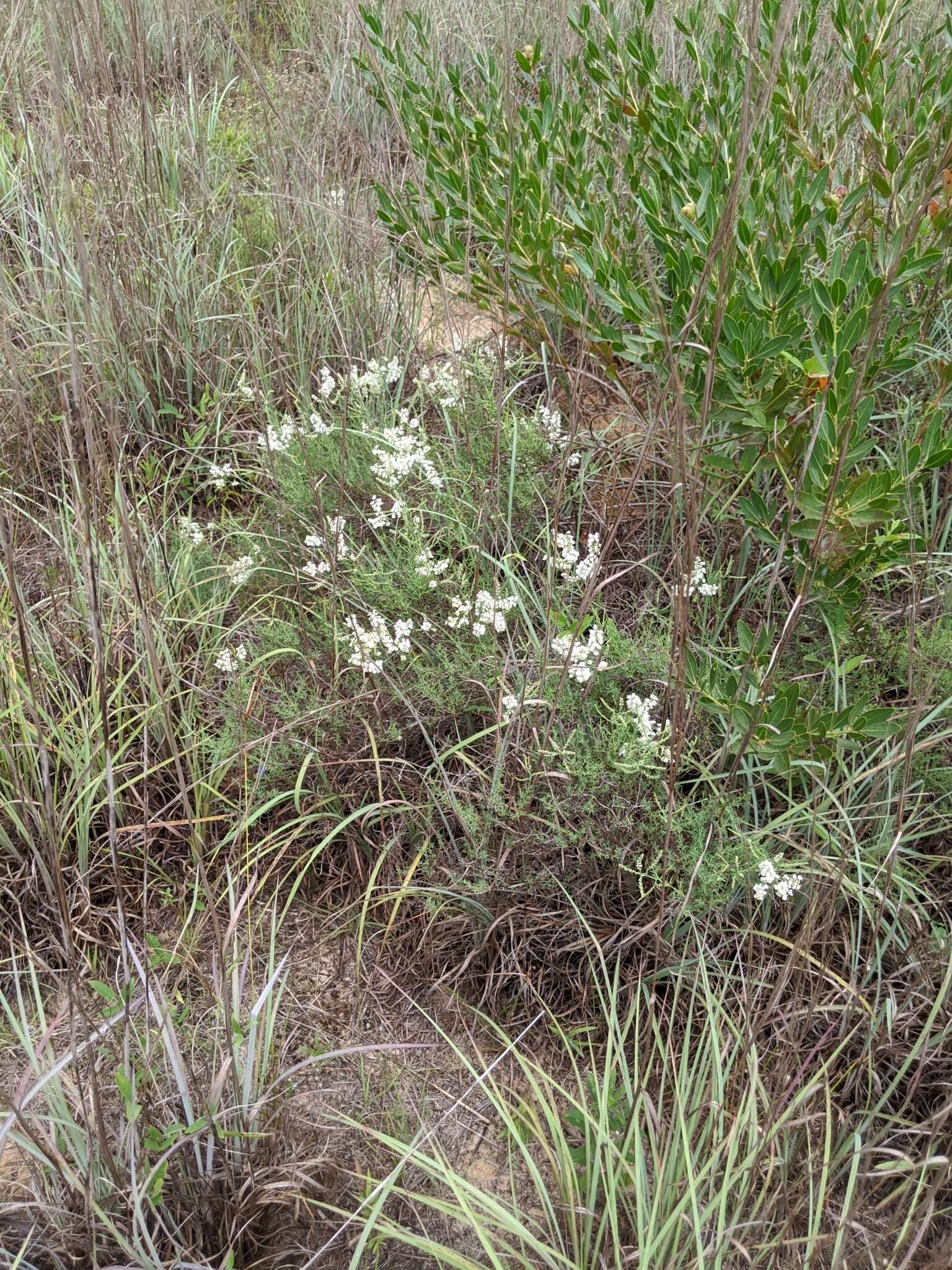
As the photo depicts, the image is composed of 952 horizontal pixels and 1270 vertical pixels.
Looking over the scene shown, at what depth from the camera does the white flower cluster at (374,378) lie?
7.82 ft

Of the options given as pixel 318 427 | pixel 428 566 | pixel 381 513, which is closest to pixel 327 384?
pixel 318 427

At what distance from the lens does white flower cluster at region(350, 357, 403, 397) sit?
238 cm

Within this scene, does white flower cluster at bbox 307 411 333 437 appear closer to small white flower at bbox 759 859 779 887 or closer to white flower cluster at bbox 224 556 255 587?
white flower cluster at bbox 224 556 255 587

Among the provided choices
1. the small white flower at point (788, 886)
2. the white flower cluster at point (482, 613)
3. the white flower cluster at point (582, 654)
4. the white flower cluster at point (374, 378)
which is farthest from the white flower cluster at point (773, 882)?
the white flower cluster at point (374, 378)

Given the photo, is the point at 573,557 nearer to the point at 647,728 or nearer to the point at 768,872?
the point at 647,728

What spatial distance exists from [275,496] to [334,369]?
2.04ft

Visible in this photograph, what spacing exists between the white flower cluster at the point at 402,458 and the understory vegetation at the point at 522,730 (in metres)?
0.03

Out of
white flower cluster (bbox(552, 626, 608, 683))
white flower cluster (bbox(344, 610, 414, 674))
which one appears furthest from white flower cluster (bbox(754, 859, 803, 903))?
white flower cluster (bbox(344, 610, 414, 674))

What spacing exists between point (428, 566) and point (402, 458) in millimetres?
278

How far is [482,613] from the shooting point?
6.26 feet

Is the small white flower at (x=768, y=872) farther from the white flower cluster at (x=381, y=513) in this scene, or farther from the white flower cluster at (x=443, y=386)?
the white flower cluster at (x=443, y=386)

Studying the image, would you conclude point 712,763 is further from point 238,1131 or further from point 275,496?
point 275,496

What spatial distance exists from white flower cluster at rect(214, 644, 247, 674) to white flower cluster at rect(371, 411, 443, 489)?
0.48 m

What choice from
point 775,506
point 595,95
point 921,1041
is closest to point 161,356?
point 595,95
